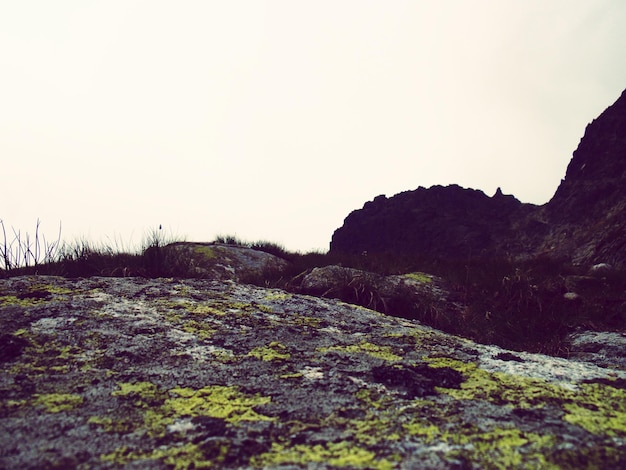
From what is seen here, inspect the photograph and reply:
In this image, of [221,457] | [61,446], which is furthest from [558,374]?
[61,446]

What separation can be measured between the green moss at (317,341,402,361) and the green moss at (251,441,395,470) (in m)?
0.98

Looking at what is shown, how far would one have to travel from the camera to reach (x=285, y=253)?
1146 centimetres

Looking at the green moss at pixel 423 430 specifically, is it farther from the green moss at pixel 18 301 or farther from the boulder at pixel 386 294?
the boulder at pixel 386 294

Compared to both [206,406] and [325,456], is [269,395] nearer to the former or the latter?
[206,406]

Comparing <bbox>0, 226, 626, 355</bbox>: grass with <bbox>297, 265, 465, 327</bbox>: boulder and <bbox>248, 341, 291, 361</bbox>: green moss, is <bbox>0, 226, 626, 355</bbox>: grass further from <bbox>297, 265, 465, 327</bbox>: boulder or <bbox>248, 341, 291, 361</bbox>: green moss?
<bbox>248, 341, 291, 361</bbox>: green moss

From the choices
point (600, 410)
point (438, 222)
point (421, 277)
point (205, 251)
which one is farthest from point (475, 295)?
point (438, 222)

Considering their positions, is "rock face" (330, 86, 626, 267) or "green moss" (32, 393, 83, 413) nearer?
"green moss" (32, 393, 83, 413)

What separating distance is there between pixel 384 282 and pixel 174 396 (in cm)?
408

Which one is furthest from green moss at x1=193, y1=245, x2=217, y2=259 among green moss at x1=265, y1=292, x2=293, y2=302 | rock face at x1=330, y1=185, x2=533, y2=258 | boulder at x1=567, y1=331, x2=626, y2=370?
rock face at x1=330, y1=185, x2=533, y2=258

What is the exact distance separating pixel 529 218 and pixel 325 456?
2901 centimetres

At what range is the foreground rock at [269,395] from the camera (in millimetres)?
1347

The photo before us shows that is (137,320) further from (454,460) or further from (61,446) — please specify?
(454,460)

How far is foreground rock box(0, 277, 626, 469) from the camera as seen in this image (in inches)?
53.0

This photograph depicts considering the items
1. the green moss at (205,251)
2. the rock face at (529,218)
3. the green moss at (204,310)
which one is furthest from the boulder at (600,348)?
the rock face at (529,218)
